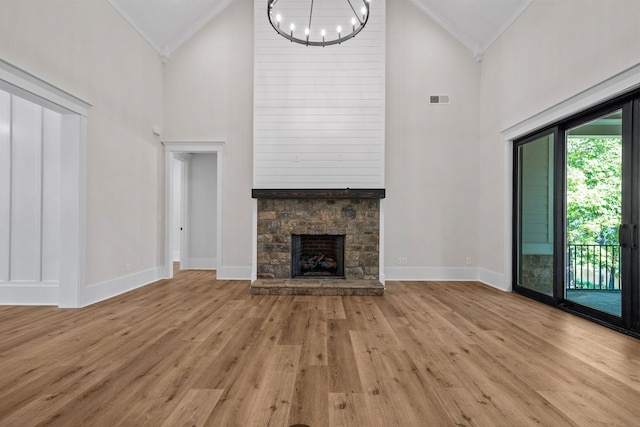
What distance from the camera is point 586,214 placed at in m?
3.81

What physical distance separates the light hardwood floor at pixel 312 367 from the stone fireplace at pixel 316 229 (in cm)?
138

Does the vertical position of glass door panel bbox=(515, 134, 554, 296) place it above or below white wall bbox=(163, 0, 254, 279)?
below

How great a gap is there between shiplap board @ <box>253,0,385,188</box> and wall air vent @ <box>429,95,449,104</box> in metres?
1.13

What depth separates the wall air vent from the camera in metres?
6.06

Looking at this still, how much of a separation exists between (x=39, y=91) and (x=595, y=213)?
5975mm

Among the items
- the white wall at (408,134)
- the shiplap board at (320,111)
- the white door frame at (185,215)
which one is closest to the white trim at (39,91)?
the white wall at (408,134)

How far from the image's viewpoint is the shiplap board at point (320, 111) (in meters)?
5.49

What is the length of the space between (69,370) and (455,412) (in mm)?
2499

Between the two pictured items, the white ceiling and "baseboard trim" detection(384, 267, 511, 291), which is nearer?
the white ceiling

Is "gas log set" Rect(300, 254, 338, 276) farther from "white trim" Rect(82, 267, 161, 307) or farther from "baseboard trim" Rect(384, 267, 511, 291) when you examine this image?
"white trim" Rect(82, 267, 161, 307)

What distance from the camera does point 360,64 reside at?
5.52 meters

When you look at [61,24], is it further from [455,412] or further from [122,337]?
[455,412]

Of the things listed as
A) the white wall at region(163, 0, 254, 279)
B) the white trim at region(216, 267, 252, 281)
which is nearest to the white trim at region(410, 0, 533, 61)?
the white wall at region(163, 0, 254, 279)

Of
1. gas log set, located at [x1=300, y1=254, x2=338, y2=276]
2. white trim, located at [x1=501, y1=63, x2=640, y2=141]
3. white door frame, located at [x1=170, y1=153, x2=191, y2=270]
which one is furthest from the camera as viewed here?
white door frame, located at [x1=170, y1=153, x2=191, y2=270]
